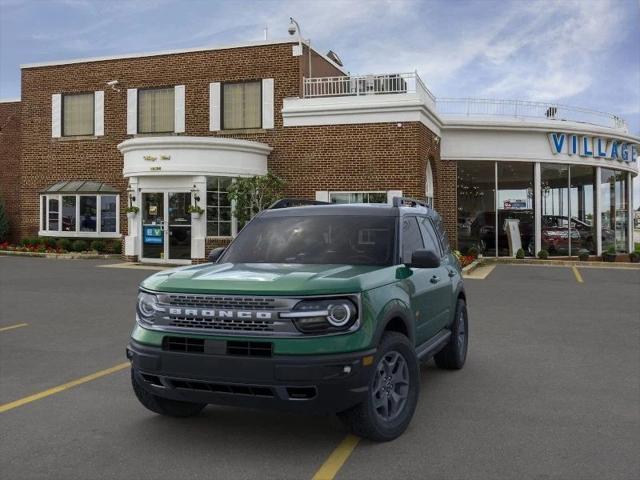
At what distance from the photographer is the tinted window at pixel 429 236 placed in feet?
20.5

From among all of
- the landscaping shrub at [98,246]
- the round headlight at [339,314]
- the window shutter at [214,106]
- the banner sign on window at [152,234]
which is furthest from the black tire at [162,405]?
the landscaping shrub at [98,246]

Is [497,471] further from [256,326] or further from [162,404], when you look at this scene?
[162,404]

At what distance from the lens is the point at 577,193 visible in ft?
83.3

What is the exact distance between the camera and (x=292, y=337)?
4094 millimetres

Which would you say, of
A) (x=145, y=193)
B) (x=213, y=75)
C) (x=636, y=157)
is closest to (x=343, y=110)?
(x=213, y=75)

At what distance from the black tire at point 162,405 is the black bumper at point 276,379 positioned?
65 cm

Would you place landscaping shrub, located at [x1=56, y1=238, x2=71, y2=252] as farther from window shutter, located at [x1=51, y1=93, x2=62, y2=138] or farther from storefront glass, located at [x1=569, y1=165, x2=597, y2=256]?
storefront glass, located at [x1=569, y1=165, x2=597, y2=256]

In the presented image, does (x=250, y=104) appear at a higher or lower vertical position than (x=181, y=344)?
higher

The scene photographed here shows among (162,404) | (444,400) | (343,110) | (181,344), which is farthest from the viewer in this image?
(343,110)

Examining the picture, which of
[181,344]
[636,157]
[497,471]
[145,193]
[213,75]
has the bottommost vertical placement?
[497,471]

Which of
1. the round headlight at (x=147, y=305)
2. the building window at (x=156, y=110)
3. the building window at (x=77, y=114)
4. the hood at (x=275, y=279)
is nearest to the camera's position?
the hood at (x=275, y=279)

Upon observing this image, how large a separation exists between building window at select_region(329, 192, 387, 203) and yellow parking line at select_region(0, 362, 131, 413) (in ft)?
47.7

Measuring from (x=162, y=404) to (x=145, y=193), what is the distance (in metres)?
16.9

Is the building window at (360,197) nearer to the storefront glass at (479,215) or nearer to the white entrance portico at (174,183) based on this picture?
the white entrance portico at (174,183)
